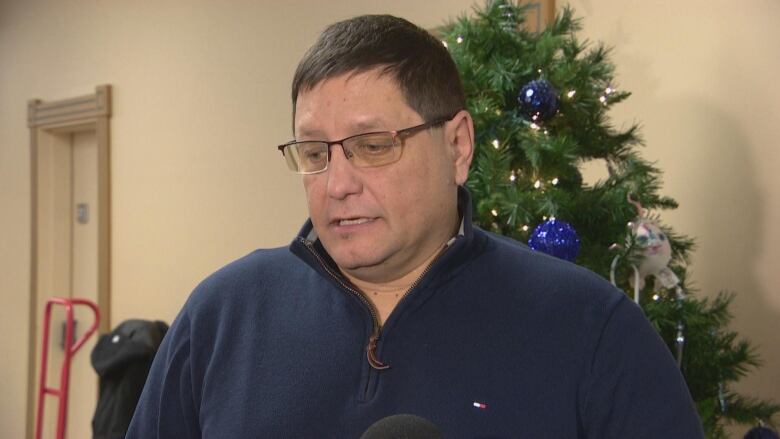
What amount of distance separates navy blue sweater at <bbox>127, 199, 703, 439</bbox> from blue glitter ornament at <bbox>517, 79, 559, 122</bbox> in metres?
0.70

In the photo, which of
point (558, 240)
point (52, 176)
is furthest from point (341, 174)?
point (52, 176)

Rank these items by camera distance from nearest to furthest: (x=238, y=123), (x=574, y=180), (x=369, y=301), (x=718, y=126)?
(x=369, y=301) < (x=574, y=180) < (x=718, y=126) < (x=238, y=123)

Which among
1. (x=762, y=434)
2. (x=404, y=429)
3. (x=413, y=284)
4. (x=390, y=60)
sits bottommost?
(x=762, y=434)

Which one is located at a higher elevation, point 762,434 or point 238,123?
point 238,123

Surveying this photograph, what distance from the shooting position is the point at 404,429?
0.75 metres

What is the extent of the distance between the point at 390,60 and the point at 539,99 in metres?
0.82

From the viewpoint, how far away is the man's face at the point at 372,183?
Answer: 1050mm

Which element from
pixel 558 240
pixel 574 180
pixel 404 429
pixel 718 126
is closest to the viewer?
pixel 404 429

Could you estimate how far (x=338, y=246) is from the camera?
109cm

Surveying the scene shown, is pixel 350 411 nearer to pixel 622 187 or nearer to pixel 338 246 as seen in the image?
pixel 338 246

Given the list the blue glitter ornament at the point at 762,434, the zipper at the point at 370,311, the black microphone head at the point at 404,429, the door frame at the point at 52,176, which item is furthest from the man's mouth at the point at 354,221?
the door frame at the point at 52,176

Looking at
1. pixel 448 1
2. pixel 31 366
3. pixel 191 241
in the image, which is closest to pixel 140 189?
pixel 191 241

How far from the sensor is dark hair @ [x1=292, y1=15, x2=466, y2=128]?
3.49ft

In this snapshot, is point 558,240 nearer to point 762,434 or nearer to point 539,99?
point 539,99
